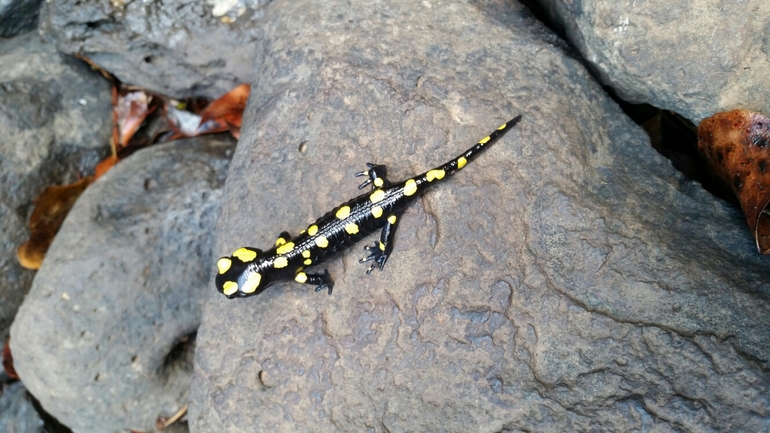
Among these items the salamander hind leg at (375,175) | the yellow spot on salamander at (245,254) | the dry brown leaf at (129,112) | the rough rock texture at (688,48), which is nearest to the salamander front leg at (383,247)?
the salamander hind leg at (375,175)

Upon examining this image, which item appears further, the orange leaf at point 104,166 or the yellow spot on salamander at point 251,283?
the orange leaf at point 104,166

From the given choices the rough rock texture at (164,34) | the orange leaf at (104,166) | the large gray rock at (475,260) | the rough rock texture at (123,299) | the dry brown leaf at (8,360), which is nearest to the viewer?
the large gray rock at (475,260)

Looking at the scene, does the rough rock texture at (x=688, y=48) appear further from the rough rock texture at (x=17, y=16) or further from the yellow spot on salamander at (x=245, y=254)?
the rough rock texture at (x=17, y=16)

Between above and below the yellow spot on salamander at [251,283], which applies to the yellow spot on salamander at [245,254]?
above

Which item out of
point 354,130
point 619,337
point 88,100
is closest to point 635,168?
point 619,337

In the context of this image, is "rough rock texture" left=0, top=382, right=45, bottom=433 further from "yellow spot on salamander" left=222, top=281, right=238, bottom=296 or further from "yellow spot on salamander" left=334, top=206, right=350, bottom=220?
"yellow spot on salamander" left=334, top=206, right=350, bottom=220

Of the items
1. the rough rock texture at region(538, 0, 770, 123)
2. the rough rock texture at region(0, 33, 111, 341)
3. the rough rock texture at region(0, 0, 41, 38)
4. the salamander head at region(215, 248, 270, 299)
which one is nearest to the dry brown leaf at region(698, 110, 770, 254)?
the rough rock texture at region(538, 0, 770, 123)

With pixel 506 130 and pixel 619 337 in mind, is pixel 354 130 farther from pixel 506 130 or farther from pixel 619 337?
pixel 619 337

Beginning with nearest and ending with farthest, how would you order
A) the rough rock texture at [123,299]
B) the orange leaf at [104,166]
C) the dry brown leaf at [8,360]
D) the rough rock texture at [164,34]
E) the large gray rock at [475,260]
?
the large gray rock at [475,260], the rough rock texture at [123,299], the rough rock texture at [164,34], the dry brown leaf at [8,360], the orange leaf at [104,166]
